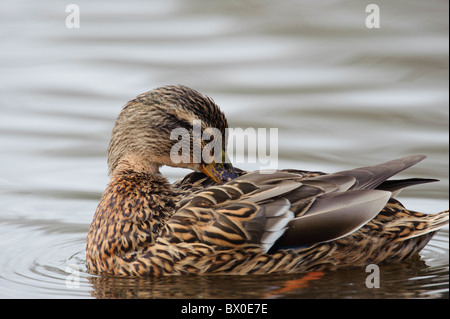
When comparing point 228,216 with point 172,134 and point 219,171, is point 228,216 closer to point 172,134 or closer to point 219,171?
point 219,171

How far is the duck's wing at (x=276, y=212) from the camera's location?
7238 millimetres

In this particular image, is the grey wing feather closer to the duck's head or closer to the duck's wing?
the duck's wing

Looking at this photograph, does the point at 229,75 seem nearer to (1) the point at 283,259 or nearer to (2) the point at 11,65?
(2) the point at 11,65

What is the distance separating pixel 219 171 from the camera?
7.92 m

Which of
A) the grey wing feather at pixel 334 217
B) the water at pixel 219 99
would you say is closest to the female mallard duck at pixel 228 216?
the grey wing feather at pixel 334 217

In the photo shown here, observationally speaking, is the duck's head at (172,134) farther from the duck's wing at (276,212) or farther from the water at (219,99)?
the water at (219,99)

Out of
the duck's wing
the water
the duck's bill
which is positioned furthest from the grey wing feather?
the duck's bill

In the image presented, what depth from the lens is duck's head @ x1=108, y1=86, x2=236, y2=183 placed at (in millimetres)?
7793

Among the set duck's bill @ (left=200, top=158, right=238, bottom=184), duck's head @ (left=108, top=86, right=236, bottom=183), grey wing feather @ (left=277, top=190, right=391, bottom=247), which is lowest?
grey wing feather @ (left=277, top=190, right=391, bottom=247)

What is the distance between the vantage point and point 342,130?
1091 centimetres

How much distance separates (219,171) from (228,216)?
75cm
